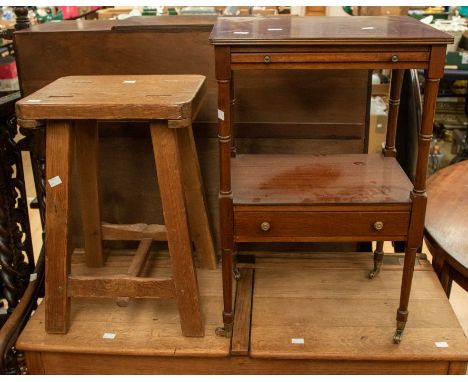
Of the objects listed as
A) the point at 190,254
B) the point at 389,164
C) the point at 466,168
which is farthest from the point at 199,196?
the point at 466,168

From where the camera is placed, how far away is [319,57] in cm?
112

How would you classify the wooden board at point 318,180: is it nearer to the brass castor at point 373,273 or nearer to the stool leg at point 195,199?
the stool leg at point 195,199

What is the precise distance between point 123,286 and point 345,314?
64 cm

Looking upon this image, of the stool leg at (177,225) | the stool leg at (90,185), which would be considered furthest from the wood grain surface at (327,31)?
the stool leg at (90,185)

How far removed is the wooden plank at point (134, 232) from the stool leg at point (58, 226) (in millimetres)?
278

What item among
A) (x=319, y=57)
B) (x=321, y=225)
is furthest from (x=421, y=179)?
Result: (x=319, y=57)

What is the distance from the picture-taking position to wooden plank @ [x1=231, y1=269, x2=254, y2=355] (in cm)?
141

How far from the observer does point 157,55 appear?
5.21 ft

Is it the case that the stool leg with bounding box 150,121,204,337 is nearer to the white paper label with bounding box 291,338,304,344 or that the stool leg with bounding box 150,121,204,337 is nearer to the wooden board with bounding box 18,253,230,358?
the wooden board with bounding box 18,253,230,358

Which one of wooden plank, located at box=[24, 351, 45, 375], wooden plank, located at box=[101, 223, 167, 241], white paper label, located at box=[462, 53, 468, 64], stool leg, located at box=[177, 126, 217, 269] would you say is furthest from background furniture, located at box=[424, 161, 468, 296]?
white paper label, located at box=[462, 53, 468, 64]

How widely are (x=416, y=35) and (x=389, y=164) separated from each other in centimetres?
49

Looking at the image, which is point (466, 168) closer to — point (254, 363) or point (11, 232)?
point (254, 363)

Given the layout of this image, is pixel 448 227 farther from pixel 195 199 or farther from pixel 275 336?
pixel 195 199

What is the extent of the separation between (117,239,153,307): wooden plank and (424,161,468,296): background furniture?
833 mm
